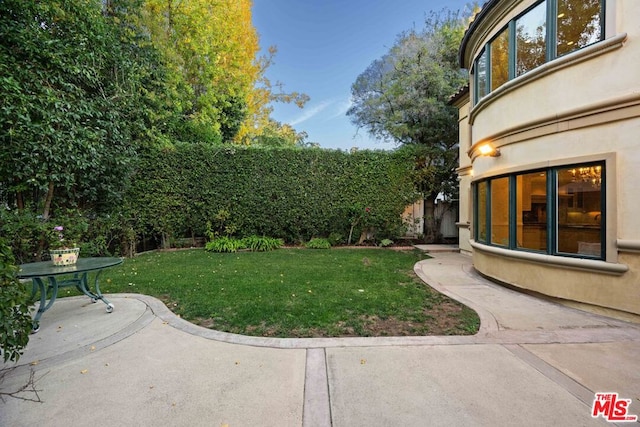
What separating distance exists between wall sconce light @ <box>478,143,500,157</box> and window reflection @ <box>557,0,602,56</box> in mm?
1698

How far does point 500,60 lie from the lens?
18.4ft

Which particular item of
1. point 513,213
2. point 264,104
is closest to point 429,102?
point 513,213

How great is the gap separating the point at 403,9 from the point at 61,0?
1173 cm

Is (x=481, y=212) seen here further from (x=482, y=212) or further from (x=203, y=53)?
(x=203, y=53)

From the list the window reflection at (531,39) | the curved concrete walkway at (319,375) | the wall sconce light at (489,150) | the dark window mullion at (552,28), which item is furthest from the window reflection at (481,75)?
the curved concrete walkway at (319,375)

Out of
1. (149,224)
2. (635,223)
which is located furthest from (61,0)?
(635,223)

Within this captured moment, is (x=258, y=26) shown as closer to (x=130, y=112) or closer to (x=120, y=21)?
(x=120, y=21)

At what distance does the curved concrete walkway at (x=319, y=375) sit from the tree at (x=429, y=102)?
8.02 metres

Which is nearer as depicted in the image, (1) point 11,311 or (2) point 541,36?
(1) point 11,311

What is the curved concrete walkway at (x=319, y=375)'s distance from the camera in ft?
6.68

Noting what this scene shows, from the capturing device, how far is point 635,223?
12.1ft

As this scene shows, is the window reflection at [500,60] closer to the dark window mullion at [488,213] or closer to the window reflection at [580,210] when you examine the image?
the dark window mullion at [488,213]

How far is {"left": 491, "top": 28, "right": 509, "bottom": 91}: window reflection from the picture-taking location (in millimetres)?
5406

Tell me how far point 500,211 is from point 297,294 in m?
4.21
